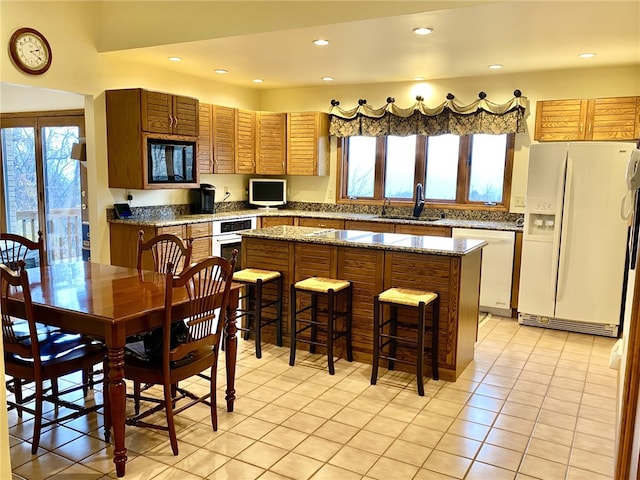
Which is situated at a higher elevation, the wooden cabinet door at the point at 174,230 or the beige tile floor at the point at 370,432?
the wooden cabinet door at the point at 174,230

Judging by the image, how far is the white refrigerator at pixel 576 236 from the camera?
14.6 feet

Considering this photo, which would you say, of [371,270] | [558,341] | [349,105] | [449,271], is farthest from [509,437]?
[349,105]

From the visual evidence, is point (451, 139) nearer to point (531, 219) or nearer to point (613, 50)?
point (531, 219)

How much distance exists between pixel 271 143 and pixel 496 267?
3162 millimetres

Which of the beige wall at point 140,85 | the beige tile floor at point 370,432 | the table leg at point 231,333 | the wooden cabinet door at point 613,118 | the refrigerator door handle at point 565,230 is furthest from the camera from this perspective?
the wooden cabinet door at point 613,118

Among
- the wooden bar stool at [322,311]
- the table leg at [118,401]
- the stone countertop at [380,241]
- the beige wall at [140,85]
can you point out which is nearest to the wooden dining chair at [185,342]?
the table leg at [118,401]

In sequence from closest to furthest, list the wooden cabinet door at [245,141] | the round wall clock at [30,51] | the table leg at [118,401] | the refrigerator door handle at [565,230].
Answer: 1. the table leg at [118,401]
2. the round wall clock at [30,51]
3. the refrigerator door handle at [565,230]
4. the wooden cabinet door at [245,141]

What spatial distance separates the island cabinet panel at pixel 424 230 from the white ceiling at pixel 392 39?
1.62 m

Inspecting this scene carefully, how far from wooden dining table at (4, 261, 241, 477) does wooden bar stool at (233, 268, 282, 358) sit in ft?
2.93

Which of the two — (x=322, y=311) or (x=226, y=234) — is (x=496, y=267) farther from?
(x=226, y=234)

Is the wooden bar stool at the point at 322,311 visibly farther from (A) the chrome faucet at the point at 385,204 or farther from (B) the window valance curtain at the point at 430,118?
(B) the window valance curtain at the point at 430,118

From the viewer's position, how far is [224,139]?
20.0 ft

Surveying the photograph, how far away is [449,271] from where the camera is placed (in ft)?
11.5

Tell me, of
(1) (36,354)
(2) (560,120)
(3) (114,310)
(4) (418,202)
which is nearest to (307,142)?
(4) (418,202)
